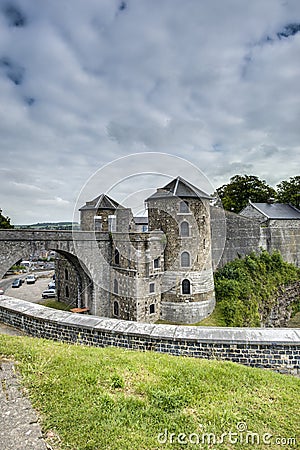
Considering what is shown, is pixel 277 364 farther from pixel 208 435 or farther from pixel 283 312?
pixel 283 312

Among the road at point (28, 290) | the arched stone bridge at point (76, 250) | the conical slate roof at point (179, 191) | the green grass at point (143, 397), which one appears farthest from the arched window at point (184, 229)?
the green grass at point (143, 397)

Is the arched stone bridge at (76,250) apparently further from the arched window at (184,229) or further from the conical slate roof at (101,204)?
the arched window at (184,229)

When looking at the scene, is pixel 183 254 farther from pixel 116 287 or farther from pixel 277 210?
pixel 277 210

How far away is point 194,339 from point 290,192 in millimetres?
30124

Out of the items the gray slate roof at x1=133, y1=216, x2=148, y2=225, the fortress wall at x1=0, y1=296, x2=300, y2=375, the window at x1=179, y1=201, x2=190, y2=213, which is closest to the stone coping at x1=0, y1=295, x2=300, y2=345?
the fortress wall at x1=0, y1=296, x2=300, y2=375

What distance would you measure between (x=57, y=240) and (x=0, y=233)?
2807mm

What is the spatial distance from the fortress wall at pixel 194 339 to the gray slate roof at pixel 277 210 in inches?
897

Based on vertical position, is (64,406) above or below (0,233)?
below

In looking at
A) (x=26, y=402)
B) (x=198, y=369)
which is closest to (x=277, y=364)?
(x=198, y=369)

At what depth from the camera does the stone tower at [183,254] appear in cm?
1772

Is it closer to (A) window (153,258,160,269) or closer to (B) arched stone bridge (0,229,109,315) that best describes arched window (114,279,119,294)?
(B) arched stone bridge (0,229,109,315)

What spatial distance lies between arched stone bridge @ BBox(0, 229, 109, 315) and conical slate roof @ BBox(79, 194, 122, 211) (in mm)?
4188

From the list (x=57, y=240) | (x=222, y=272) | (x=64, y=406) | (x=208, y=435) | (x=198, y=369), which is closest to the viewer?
(x=208, y=435)

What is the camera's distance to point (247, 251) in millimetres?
24797
